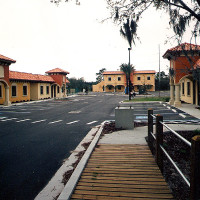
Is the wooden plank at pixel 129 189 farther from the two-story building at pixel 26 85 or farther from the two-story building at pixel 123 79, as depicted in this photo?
the two-story building at pixel 123 79

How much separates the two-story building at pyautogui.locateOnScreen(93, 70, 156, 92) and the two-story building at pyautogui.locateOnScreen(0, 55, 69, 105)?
82.2 ft

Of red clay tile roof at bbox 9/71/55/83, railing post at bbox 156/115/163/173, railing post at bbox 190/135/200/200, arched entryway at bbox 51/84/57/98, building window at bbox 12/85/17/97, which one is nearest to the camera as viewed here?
railing post at bbox 190/135/200/200

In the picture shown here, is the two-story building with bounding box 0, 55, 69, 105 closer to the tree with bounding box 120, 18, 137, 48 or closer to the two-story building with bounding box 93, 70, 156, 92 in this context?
the tree with bounding box 120, 18, 137, 48

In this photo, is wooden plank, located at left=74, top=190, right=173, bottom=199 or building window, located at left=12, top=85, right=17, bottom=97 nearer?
wooden plank, located at left=74, top=190, right=173, bottom=199

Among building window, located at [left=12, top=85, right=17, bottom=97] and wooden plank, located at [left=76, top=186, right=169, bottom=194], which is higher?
building window, located at [left=12, top=85, right=17, bottom=97]

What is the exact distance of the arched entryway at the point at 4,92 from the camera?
2377 centimetres

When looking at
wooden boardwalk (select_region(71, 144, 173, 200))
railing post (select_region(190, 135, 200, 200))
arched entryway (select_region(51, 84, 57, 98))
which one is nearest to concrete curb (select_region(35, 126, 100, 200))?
wooden boardwalk (select_region(71, 144, 173, 200))

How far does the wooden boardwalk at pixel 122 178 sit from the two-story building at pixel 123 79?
57279 millimetres

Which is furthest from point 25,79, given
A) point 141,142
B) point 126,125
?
point 141,142

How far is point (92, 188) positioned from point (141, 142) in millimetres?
3515

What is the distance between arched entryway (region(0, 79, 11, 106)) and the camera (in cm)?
2377

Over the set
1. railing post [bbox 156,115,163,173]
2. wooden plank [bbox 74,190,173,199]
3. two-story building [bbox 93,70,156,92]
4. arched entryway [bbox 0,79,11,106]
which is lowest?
wooden plank [bbox 74,190,173,199]

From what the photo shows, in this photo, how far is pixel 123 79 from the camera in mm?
65438

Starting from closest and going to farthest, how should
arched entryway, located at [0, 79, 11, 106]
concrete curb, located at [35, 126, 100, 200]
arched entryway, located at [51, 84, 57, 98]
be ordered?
concrete curb, located at [35, 126, 100, 200], arched entryway, located at [0, 79, 11, 106], arched entryway, located at [51, 84, 57, 98]
